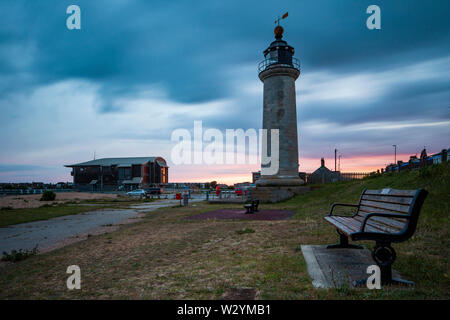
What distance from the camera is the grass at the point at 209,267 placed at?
11.8 feet

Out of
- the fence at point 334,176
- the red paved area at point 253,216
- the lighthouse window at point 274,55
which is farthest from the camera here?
the fence at point 334,176

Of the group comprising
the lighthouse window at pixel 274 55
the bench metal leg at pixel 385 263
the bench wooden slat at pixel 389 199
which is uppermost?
the lighthouse window at pixel 274 55

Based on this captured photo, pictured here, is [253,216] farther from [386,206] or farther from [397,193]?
[397,193]

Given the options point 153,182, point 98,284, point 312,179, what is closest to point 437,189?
point 98,284

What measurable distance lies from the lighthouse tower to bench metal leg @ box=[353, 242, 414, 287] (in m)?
19.1

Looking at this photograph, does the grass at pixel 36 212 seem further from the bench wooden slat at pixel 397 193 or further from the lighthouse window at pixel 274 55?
the lighthouse window at pixel 274 55

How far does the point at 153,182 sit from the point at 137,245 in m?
57.6

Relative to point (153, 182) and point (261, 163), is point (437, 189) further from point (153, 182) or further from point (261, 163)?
point (153, 182)

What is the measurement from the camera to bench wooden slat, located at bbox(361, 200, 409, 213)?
3.89m

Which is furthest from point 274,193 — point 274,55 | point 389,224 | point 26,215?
point 389,224

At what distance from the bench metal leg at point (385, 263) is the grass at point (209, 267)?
0.62 feet

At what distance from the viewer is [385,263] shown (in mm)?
3699

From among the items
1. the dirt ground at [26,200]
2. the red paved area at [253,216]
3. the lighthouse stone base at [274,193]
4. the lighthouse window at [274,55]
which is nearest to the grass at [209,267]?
the red paved area at [253,216]
